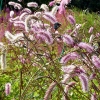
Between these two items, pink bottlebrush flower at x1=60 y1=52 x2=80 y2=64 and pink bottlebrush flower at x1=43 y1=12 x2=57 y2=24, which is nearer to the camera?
pink bottlebrush flower at x1=60 y1=52 x2=80 y2=64

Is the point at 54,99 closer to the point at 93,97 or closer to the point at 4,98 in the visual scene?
the point at 4,98

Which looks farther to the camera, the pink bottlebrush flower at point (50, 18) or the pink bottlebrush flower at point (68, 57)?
the pink bottlebrush flower at point (50, 18)

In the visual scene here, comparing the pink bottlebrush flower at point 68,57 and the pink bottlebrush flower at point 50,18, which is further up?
the pink bottlebrush flower at point 50,18

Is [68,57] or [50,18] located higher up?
[50,18]

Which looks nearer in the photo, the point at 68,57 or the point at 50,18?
the point at 68,57

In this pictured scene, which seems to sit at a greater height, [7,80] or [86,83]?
[7,80]

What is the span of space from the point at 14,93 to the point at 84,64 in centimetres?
127

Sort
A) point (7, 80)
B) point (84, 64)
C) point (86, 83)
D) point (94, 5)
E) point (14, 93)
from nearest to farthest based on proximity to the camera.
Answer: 1. point (86, 83)
2. point (84, 64)
3. point (14, 93)
4. point (7, 80)
5. point (94, 5)

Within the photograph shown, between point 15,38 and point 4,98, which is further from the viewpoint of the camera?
point 4,98

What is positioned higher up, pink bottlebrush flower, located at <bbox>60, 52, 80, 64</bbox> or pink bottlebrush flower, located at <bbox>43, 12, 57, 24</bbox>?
pink bottlebrush flower, located at <bbox>43, 12, 57, 24</bbox>

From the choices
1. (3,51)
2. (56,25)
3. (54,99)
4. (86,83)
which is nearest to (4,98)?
(54,99)

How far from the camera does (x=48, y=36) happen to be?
7.45 ft

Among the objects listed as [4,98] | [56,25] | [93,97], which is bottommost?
[93,97]

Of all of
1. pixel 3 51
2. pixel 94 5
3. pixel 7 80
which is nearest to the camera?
pixel 3 51
